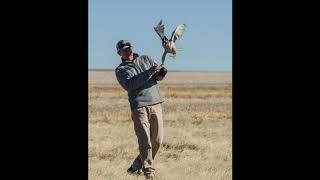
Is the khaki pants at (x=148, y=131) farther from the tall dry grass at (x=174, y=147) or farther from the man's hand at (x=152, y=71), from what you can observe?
the man's hand at (x=152, y=71)

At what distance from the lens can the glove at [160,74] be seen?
5.12 meters

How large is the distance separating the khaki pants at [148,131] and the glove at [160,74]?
1.10 ft

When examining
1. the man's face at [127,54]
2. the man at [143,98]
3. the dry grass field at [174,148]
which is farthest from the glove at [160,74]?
the dry grass field at [174,148]

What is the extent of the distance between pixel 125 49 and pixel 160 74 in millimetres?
404

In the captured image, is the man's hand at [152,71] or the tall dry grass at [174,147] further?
the tall dry grass at [174,147]

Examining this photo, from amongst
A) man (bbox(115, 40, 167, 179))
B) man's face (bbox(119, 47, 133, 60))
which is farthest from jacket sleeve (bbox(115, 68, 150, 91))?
man's face (bbox(119, 47, 133, 60))

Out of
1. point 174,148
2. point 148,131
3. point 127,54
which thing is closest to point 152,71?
point 127,54

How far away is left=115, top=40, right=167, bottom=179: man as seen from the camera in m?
5.24

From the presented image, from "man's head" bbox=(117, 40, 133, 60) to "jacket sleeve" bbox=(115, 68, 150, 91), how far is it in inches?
5.1

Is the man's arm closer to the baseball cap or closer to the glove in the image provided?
the glove

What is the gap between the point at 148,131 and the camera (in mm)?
5477

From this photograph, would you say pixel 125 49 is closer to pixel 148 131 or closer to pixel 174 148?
pixel 148 131

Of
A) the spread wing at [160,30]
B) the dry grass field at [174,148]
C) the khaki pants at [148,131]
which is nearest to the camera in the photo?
the spread wing at [160,30]
